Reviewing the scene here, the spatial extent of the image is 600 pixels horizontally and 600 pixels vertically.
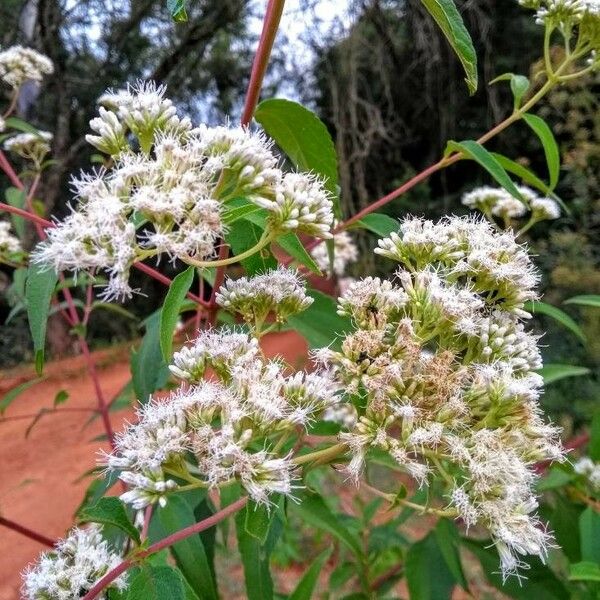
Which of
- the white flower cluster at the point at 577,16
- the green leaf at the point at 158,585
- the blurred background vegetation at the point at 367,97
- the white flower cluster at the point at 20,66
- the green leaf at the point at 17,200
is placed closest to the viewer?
the green leaf at the point at 158,585

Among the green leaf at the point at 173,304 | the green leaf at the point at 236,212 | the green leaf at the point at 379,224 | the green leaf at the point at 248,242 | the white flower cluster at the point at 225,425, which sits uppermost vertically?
the green leaf at the point at 379,224

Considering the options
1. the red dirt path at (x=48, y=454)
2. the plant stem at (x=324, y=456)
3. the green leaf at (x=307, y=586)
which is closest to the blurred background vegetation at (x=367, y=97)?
the red dirt path at (x=48, y=454)

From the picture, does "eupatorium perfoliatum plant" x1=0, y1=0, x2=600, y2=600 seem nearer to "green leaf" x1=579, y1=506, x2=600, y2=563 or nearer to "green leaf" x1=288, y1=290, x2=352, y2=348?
"green leaf" x1=288, y1=290, x2=352, y2=348

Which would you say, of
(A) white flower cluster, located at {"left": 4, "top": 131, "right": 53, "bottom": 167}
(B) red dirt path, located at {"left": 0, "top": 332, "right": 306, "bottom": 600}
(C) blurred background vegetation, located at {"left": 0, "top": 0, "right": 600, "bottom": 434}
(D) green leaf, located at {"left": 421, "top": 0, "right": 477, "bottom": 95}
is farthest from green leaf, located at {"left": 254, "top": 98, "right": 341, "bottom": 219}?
(C) blurred background vegetation, located at {"left": 0, "top": 0, "right": 600, "bottom": 434}

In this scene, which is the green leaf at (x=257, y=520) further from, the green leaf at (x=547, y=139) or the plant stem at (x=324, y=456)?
the green leaf at (x=547, y=139)

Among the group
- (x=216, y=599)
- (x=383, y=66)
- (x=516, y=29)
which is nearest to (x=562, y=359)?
(x=383, y=66)

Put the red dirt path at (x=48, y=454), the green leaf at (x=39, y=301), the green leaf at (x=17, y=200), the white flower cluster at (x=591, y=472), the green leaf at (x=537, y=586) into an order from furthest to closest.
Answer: the red dirt path at (x=48, y=454) → the green leaf at (x=17, y=200) → the white flower cluster at (x=591, y=472) → the green leaf at (x=537, y=586) → the green leaf at (x=39, y=301)

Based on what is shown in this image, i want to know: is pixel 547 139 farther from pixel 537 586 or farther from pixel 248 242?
pixel 537 586
